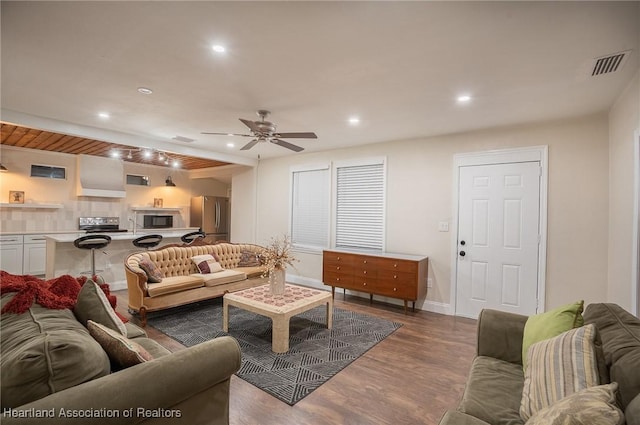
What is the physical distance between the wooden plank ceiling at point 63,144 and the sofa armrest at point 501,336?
593 cm

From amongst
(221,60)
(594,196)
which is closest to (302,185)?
(221,60)

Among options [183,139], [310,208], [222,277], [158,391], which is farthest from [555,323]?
[183,139]

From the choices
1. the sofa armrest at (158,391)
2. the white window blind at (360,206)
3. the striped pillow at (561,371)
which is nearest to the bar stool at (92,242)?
the white window blind at (360,206)

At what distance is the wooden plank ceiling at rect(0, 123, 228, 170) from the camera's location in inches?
192

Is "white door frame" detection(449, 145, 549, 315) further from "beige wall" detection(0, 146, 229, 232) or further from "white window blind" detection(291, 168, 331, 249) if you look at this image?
"beige wall" detection(0, 146, 229, 232)

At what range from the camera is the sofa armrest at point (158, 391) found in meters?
1.11

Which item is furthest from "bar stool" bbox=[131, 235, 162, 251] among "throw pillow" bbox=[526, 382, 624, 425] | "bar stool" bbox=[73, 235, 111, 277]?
"throw pillow" bbox=[526, 382, 624, 425]

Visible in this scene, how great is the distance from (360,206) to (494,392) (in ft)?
13.1

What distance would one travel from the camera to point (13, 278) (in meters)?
2.02

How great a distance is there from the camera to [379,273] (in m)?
4.64

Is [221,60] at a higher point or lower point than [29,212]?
higher

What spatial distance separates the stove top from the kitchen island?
6.45 ft

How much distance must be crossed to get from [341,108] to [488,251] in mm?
2819

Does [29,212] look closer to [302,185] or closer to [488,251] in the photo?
[302,185]
